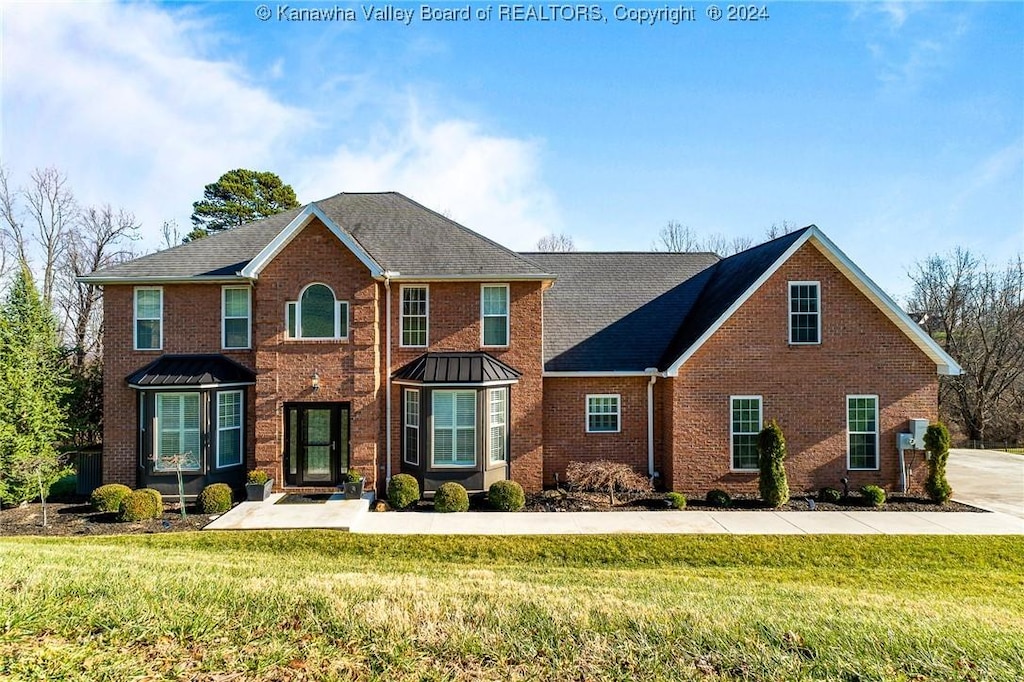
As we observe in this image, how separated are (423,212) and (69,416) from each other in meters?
12.0

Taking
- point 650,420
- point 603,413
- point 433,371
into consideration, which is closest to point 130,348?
point 433,371

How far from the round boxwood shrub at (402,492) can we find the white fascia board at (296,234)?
541 cm

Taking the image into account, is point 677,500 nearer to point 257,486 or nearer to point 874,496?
point 874,496

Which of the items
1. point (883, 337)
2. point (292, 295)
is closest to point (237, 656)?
point (292, 295)

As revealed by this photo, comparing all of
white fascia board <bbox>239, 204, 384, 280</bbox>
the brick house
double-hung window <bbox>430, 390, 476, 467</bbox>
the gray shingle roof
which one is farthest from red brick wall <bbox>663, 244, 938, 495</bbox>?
white fascia board <bbox>239, 204, 384, 280</bbox>

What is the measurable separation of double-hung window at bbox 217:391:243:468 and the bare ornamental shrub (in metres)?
9.18

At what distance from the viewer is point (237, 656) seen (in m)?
4.91

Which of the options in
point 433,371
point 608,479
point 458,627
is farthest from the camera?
point 433,371

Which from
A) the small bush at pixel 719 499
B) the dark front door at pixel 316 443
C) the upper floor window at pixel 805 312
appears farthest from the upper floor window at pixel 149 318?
the upper floor window at pixel 805 312

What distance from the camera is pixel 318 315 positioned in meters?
15.2

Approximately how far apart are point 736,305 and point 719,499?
5.11m

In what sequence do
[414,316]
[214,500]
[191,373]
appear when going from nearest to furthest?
1. [214,500]
2. [191,373]
3. [414,316]

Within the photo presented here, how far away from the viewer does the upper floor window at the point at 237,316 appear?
622 inches

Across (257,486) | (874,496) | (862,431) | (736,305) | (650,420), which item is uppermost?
(736,305)
